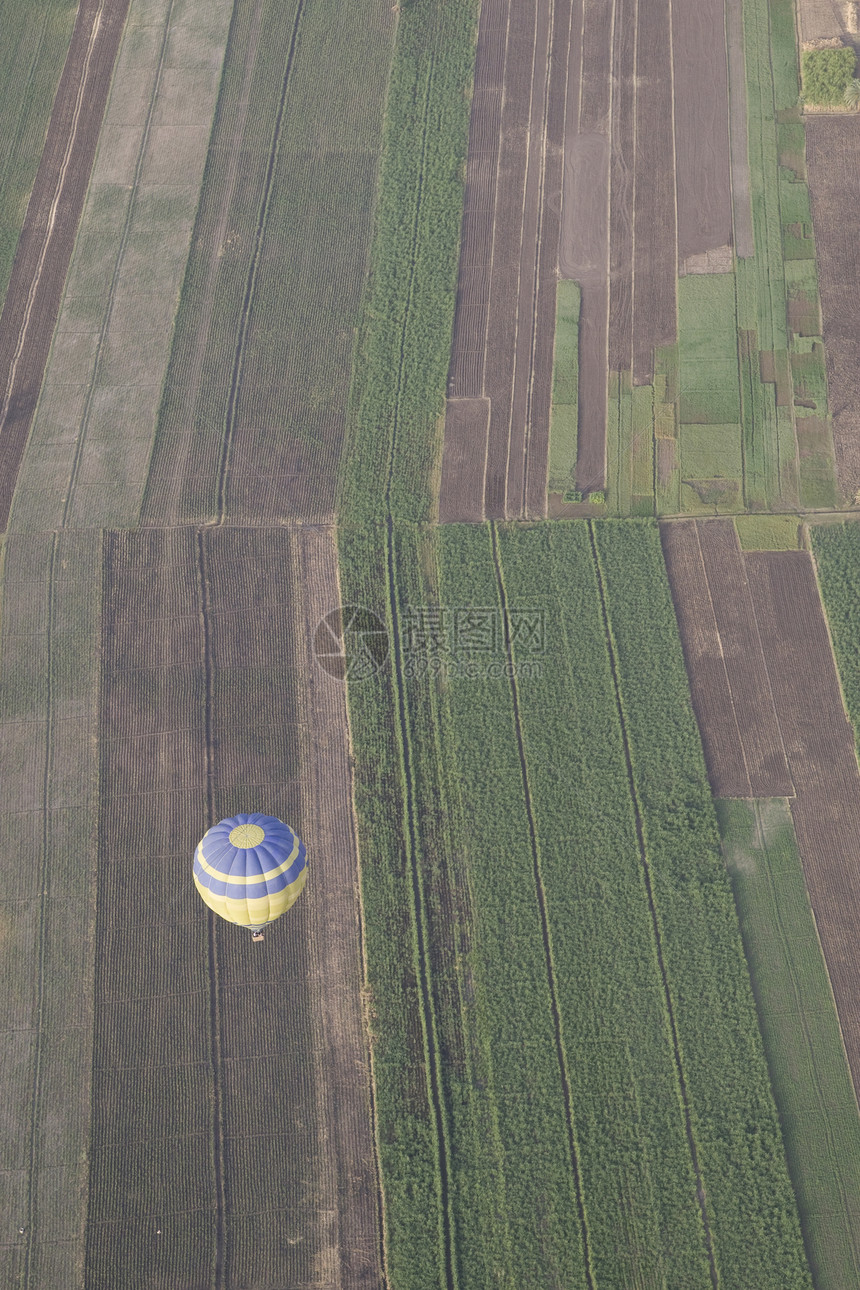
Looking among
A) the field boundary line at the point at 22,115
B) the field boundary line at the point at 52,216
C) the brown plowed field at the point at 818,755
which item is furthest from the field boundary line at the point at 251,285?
the brown plowed field at the point at 818,755

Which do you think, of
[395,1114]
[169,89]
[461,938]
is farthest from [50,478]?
[395,1114]

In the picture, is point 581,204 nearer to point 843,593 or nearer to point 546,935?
point 843,593

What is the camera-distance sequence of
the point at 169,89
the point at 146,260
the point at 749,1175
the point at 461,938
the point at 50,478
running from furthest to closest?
the point at 169,89
the point at 146,260
the point at 50,478
the point at 461,938
the point at 749,1175

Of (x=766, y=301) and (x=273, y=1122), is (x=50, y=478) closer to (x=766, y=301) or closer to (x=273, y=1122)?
(x=273, y=1122)

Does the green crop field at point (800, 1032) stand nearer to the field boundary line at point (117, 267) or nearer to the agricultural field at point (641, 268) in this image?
the agricultural field at point (641, 268)

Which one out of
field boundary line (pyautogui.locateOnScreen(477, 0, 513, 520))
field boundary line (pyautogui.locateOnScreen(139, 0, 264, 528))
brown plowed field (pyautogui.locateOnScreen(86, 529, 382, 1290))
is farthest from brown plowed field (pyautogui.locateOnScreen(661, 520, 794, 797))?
field boundary line (pyautogui.locateOnScreen(139, 0, 264, 528))

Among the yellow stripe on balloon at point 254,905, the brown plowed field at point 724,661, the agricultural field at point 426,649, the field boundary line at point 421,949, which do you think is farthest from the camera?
the brown plowed field at point 724,661
